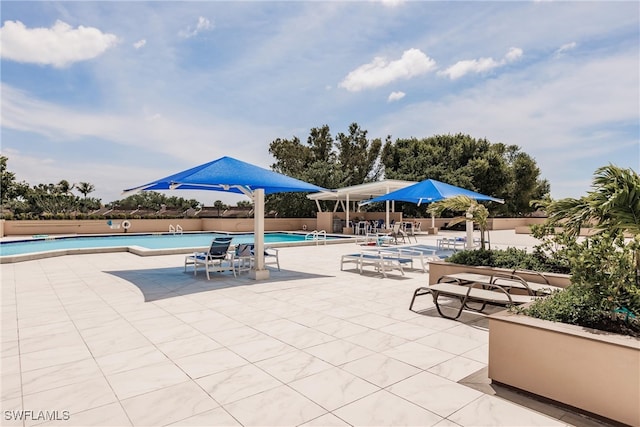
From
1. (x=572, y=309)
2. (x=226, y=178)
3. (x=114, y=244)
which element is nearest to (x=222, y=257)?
(x=226, y=178)

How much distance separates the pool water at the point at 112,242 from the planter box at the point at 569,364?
13.1 meters

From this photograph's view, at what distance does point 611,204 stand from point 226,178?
630 centimetres

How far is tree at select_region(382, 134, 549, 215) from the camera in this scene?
30797 millimetres

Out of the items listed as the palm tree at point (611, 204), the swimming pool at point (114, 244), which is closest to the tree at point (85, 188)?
the swimming pool at point (114, 244)

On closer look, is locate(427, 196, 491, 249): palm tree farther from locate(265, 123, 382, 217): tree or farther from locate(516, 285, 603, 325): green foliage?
locate(265, 123, 382, 217): tree

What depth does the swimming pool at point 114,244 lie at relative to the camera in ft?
40.2

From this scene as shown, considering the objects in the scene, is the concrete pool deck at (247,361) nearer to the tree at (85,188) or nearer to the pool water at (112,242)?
the pool water at (112,242)

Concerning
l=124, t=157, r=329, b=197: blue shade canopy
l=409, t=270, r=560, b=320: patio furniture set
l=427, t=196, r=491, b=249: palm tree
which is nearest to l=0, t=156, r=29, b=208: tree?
l=124, t=157, r=329, b=197: blue shade canopy

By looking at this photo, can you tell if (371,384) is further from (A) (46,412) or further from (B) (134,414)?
(A) (46,412)

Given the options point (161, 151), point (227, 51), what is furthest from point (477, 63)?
point (161, 151)

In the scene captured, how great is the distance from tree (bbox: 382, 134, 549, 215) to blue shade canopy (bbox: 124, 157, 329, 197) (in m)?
23.7

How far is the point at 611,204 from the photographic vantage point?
4.32m

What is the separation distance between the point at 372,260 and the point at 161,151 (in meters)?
21.2

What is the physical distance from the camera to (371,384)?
3139mm
